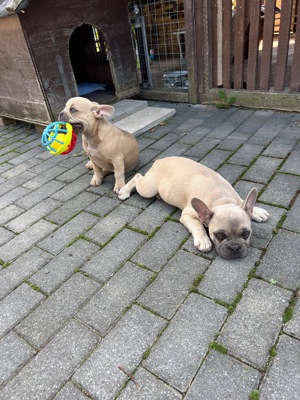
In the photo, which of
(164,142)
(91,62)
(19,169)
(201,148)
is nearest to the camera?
(201,148)

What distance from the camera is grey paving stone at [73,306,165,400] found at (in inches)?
82.3

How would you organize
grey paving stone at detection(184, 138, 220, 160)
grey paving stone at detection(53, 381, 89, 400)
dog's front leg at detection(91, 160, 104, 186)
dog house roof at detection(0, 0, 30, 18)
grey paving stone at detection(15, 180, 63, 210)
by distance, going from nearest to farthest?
grey paving stone at detection(53, 381, 89, 400)
grey paving stone at detection(15, 180, 63, 210)
dog's front leg at detection(91, 160, 104, 186)
dog house roof at detection(0, 0, 30, 18)
grey paving stone at detection(184, 138, 220, 160)

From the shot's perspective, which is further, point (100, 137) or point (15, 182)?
point (15, 182)

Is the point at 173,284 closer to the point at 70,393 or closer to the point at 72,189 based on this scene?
the point at 70,393

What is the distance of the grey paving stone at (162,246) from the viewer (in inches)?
119

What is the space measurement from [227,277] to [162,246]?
0.74 m

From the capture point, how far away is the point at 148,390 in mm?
2027

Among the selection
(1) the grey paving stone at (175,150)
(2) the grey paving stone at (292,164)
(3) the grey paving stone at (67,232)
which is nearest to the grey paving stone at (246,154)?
(2) the grey paving stone at (292,164)

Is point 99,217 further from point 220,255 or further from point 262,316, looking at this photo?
point 262,316

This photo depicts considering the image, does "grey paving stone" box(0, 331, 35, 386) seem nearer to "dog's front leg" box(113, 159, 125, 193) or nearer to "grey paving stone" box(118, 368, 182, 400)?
"grey paving stone" box(118, 368, 182, 400)

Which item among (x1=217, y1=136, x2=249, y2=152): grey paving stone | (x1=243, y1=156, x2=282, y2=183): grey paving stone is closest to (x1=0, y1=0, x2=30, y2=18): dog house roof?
(x1=217, y1=136, x2=249, y2=152): grey paving stone

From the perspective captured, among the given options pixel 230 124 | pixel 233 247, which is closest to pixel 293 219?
pixel 233 247

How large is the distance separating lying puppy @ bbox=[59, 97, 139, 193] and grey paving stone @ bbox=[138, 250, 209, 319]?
161 cm

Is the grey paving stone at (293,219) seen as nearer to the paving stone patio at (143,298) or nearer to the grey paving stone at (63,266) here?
the paving stone patio at (143,298)
